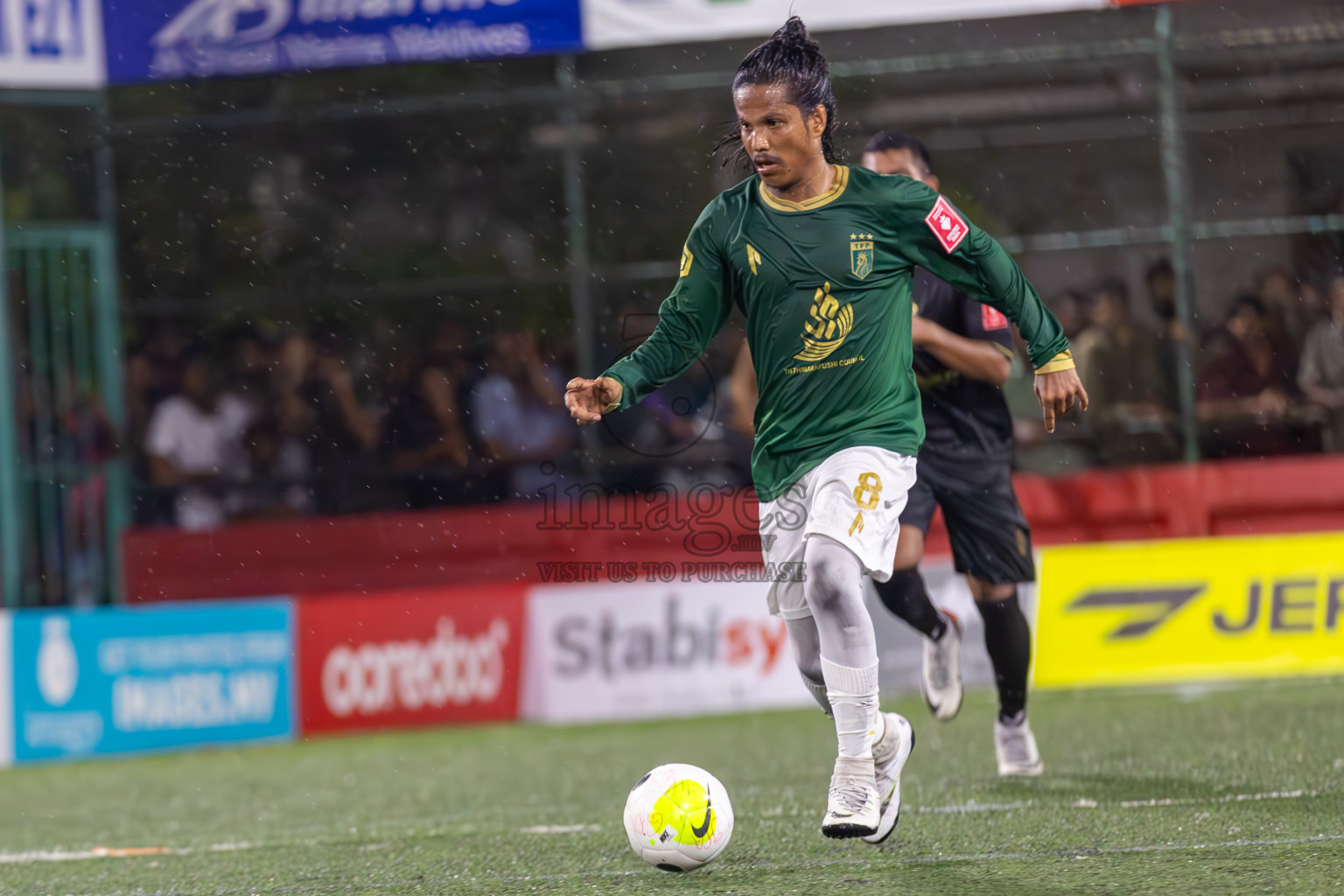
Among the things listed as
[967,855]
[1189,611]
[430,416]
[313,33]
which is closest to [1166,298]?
[1189,611]

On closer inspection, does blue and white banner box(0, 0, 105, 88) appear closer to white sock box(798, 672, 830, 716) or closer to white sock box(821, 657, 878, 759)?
white sock box(798, 672, 830, 716)

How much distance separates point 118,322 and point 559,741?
513 cm

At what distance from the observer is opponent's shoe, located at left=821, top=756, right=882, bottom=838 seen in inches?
157

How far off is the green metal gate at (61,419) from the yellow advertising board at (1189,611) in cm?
617

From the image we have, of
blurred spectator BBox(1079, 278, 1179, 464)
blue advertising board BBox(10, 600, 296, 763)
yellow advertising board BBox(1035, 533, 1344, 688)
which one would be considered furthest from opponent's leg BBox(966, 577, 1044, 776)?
blurred spectator BBox(1079, 278, 1179, 464)

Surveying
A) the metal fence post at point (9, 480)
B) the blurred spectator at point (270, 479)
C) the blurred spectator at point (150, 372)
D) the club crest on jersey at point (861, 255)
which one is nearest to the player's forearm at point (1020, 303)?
the club crest on jersey at point (861, 255)

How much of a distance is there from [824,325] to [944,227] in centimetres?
41

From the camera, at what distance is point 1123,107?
35.1 ft

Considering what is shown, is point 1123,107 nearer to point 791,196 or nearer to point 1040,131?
point 1040,131

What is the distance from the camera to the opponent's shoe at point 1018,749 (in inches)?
222

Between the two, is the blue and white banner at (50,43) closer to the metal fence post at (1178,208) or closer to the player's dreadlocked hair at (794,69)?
the metal fence post at (1178,208)

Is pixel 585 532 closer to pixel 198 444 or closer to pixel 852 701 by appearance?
pixel 198 444

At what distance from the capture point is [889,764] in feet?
14.2

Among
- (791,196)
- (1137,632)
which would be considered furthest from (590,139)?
(791,196)
